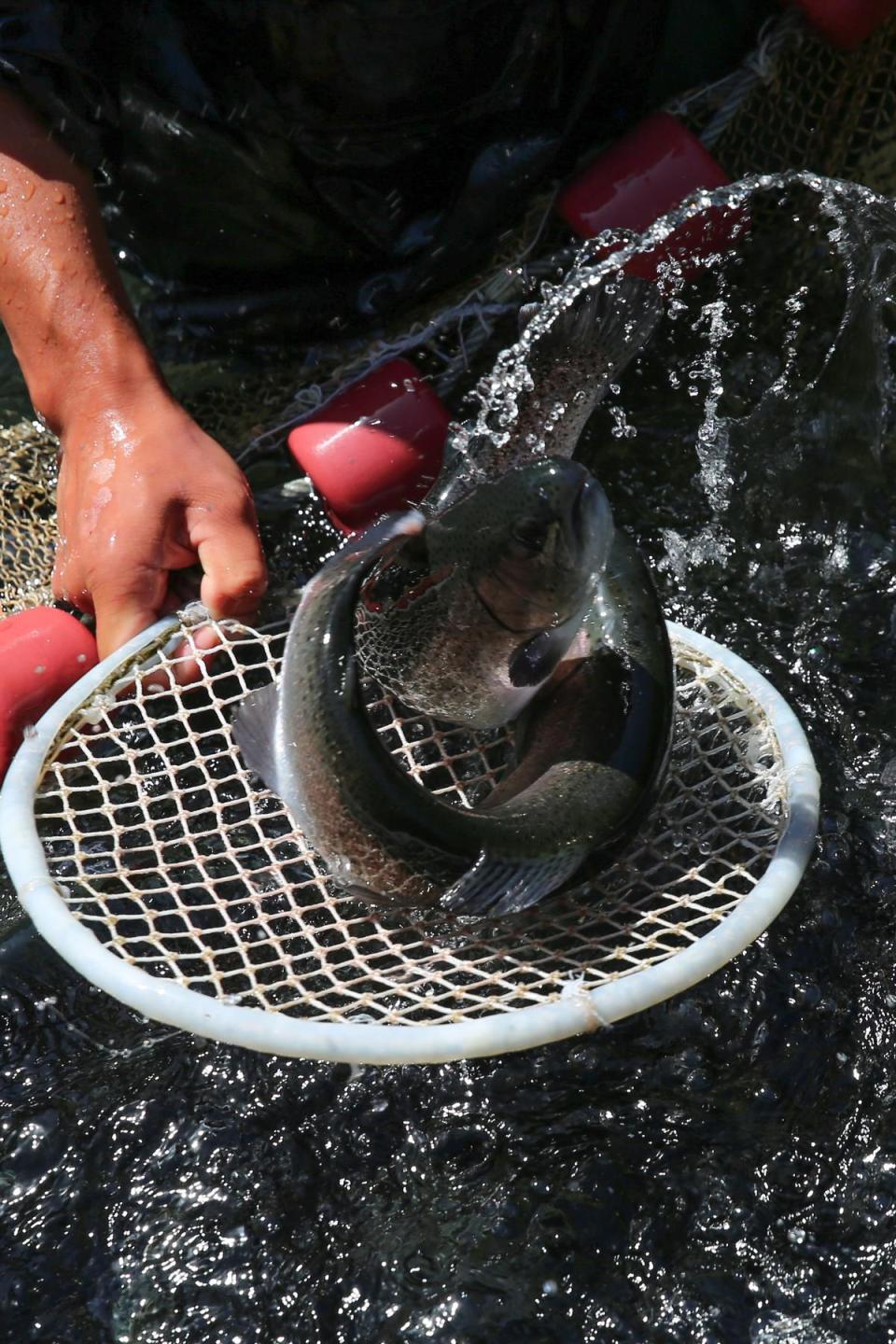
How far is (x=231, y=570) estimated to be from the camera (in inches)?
102

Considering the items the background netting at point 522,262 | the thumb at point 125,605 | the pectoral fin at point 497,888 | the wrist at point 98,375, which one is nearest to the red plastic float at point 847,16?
the background netting at point 522,262

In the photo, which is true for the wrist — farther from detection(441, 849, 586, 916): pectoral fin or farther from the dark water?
detection(441, 849, 586, 916): pectoral fin

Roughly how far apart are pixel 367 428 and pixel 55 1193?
74.8 inches

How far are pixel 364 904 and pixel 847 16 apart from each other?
2.78 meters

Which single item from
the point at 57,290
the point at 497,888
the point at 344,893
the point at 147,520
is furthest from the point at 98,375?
the point at 497,888

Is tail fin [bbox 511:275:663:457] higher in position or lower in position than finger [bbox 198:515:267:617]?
A: lower

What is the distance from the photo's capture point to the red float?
3221mm

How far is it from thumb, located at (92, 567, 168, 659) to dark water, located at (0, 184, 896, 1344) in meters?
0.70

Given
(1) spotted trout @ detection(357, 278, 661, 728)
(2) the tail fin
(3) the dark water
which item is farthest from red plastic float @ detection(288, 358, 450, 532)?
(3) the dark water

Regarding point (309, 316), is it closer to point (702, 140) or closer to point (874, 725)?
point (702, 140)

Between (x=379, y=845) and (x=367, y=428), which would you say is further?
(x=367, y=428)

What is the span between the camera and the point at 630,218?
3242mm

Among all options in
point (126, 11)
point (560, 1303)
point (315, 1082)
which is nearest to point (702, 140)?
point (126, 11)

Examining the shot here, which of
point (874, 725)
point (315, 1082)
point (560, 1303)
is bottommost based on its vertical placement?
point (874, 725)
